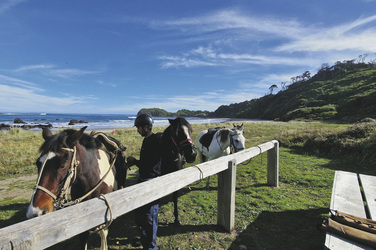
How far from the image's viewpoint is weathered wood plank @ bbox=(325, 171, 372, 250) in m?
2.04

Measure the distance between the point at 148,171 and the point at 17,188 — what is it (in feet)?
21.4

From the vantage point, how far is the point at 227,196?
3438 mm

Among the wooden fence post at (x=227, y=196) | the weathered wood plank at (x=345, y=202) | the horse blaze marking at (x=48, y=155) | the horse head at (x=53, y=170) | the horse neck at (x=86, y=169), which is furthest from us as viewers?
the wooden fence post at (x=227, y=196)

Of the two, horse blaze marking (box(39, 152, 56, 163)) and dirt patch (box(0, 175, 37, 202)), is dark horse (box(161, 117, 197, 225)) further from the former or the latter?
dirt patch (box(0, 175, 37, 202))

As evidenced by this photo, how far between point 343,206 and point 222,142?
357cm

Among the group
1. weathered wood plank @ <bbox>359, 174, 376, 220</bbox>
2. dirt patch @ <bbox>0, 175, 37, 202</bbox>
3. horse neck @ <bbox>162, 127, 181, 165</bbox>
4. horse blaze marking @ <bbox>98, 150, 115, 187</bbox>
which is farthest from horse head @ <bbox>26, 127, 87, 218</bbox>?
dirt patch @ <bbox>0, 175, 37, 202</bbox>

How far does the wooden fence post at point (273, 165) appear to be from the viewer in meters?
5.68

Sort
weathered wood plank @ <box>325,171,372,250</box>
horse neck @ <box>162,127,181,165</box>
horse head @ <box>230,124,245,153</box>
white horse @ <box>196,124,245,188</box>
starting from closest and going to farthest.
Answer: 1. weathered wood plank @ <box>325,171,372,250</box>
2. horse neck @ <box>162,127,181,165</box>
3. horse head @ <box>230,124,245,153</box>
4. white horse @ <box>196,124,245,188</box>

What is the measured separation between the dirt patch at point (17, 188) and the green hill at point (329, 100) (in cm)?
4914

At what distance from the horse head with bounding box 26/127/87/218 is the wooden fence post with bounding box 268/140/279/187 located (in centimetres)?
544

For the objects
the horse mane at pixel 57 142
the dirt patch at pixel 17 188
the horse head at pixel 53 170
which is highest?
the horse mane at pixel 57 142

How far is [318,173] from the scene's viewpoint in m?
7.04

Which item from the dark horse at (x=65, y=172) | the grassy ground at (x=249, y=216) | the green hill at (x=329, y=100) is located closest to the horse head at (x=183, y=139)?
the dark horse at (x=65, y=172)

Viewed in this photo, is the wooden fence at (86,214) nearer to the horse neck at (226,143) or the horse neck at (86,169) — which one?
the horse neck at (86,169)
